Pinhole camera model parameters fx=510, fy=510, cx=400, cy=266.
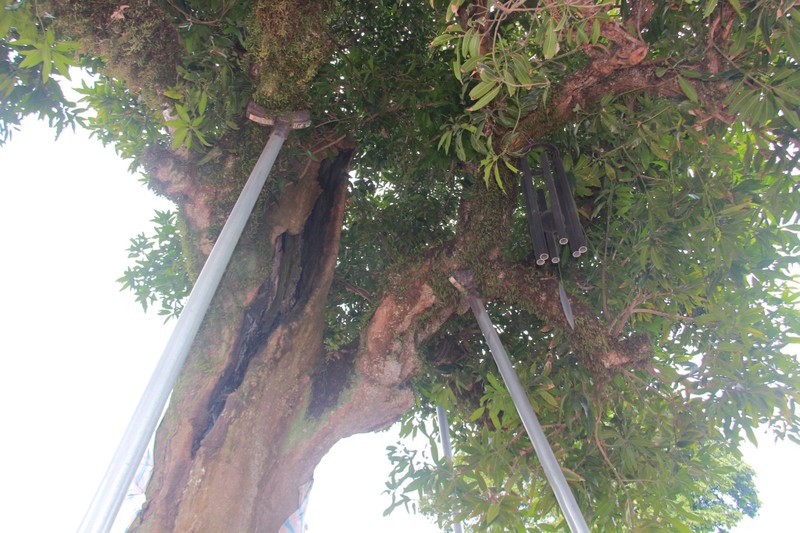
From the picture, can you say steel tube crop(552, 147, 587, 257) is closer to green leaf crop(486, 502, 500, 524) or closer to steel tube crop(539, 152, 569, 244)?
steel tube crop(539, 152, 569, 244)

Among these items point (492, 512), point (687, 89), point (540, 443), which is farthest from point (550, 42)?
point (492, 512)

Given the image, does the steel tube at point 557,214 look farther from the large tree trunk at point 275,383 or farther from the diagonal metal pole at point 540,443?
the large tree trunk at point 275,383

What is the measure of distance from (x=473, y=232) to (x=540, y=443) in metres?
1.42

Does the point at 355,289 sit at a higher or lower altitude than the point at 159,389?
higher

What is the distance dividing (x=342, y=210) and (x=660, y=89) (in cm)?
227

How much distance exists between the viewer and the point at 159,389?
1.89 metres

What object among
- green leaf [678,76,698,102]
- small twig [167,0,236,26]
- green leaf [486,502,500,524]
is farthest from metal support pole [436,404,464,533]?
small twig [167,0,236,26]

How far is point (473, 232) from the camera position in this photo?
3.44 meters

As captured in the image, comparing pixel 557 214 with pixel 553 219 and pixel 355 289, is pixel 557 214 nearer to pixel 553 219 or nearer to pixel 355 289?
pixel 553 219

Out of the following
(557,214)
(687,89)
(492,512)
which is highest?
(687,89)

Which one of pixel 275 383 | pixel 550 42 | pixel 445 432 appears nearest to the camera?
pixel 550 42

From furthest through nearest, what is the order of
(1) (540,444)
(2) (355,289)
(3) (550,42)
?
(2) (355,289), (1) (540,444), (3) (550,42)

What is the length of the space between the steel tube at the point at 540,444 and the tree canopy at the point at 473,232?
0.97ft

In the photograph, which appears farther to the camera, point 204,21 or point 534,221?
point 204,21
